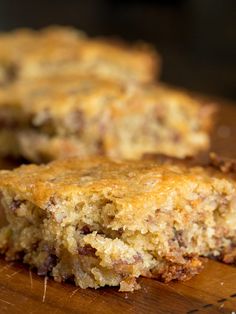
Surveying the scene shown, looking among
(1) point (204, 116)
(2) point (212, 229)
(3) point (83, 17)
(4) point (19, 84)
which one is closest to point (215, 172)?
(2) point (212, 229)

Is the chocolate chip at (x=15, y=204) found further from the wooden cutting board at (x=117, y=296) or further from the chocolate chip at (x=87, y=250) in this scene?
the chocolate chip at (x=87, y=250)

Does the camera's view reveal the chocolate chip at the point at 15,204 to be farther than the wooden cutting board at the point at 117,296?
Yes

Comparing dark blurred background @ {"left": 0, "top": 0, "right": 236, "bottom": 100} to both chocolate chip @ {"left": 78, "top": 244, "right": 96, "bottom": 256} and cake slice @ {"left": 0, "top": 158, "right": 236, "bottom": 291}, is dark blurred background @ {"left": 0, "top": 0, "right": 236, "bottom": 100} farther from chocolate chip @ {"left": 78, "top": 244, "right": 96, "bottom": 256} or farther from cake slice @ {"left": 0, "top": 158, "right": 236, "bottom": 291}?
chocolate chip @ {"left": 78, "top": 244, "right": 96, "bottom": 256}

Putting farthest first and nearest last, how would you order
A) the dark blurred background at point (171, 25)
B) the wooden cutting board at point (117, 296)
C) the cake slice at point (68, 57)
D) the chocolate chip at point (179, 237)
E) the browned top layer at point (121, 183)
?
the dark blurred background at point (171, 25) < the cake slice at point (68, 57) < the chocolate chip at point (179, 237) < the browned top layer at point (121, 183) < the wooden cutting board at point (117, 296)

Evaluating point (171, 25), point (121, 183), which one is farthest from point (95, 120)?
point (171, 25)

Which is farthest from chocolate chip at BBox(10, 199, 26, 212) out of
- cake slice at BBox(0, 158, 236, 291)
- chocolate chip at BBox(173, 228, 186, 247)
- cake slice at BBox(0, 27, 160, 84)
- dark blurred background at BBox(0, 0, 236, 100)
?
dark blurred background at BBox(0, 0, 236, 100)

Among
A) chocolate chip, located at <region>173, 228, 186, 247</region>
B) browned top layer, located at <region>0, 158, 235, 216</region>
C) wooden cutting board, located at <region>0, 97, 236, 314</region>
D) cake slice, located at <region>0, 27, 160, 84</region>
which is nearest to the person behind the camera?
wooden cutting board, located at <region>0, 97, 236, 314</region>

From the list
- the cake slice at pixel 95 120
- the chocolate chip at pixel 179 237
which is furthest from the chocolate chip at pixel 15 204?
the cake slice at pixel 95 120
